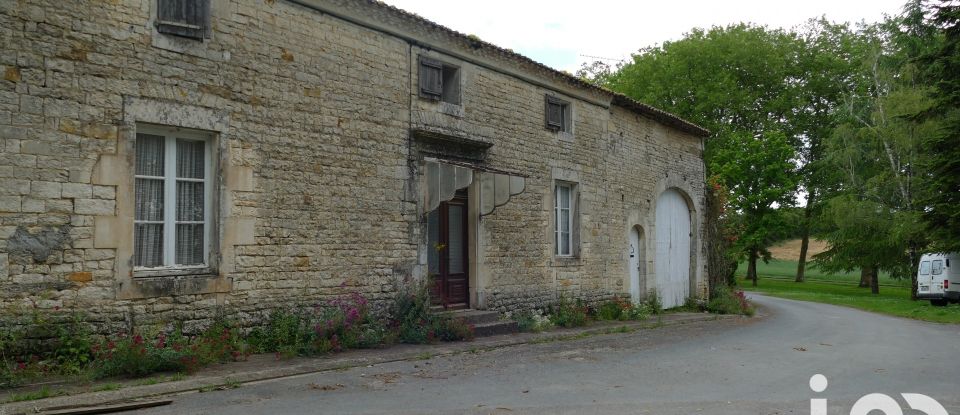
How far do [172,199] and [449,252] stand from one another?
16.5 ft

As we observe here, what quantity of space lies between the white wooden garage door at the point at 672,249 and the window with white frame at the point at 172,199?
1157 cm

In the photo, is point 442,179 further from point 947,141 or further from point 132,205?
point 947,141

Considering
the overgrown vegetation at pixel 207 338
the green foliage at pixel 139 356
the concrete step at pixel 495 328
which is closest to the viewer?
the overgrown vegetation at pixel 207 338

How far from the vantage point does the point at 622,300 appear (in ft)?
52.2

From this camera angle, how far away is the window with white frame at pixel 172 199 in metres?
8.18

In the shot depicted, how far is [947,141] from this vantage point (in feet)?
56.4

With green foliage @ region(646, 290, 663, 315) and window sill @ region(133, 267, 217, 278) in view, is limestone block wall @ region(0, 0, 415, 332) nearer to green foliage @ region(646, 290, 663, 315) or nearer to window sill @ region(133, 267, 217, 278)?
window sill @ region(133, 267, 217, 278)

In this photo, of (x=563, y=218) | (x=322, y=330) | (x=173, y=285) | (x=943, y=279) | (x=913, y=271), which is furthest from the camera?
(x=913, y=271)

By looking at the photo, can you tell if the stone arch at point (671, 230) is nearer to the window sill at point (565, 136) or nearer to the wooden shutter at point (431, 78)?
the window sill at point (565, 136)

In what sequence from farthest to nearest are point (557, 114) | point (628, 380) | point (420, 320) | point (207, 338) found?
point (557, 114) → point (420, 320) → point (207, 338) → point (628, 380)

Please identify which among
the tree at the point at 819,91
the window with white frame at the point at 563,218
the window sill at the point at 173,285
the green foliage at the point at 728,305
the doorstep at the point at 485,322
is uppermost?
the tree at the point at 819,91

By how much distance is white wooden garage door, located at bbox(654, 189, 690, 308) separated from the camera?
17.7 m

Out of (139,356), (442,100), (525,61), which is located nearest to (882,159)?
(525,61)

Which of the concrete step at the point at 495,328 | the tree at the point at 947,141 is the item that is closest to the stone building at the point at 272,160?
the concrete step at the point at 495,328
